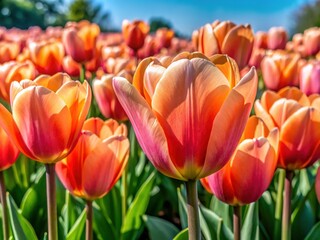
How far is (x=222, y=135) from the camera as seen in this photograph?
2.32 feet

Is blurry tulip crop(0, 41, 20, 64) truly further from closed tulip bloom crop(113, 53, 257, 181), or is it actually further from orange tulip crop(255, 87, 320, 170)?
closed tulip bloom crop(113, 53, 257, 181)

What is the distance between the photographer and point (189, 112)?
69 cm

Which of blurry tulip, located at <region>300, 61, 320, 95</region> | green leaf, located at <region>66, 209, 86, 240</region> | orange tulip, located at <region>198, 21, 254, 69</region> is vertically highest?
orange tulip, located at <region>198, 21, 254, 69</region>

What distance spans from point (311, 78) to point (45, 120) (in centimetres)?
116

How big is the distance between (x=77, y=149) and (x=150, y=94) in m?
0.35

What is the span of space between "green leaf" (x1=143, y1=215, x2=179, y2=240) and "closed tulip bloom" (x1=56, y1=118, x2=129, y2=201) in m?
0.34

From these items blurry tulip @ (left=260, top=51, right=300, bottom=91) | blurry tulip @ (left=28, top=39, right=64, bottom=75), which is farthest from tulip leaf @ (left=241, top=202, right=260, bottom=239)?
blurry tulip @ (left=28, top=39, right=64, bottom=75)

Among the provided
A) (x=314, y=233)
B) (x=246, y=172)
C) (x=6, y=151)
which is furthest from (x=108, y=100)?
(x=246, y=172)

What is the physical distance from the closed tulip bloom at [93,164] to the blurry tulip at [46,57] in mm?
964

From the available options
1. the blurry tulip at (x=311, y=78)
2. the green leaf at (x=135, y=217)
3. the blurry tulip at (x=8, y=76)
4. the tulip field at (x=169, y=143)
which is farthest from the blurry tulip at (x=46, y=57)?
the blurry tulip at (x=311, y=78)

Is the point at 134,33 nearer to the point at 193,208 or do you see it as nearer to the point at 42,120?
the point at 42,120

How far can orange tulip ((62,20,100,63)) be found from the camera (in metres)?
2.15

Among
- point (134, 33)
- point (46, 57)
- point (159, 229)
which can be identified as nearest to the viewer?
point (159, 229)

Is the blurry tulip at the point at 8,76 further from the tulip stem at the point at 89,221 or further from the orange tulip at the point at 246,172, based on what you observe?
the orange tulip at the point at 246,172
